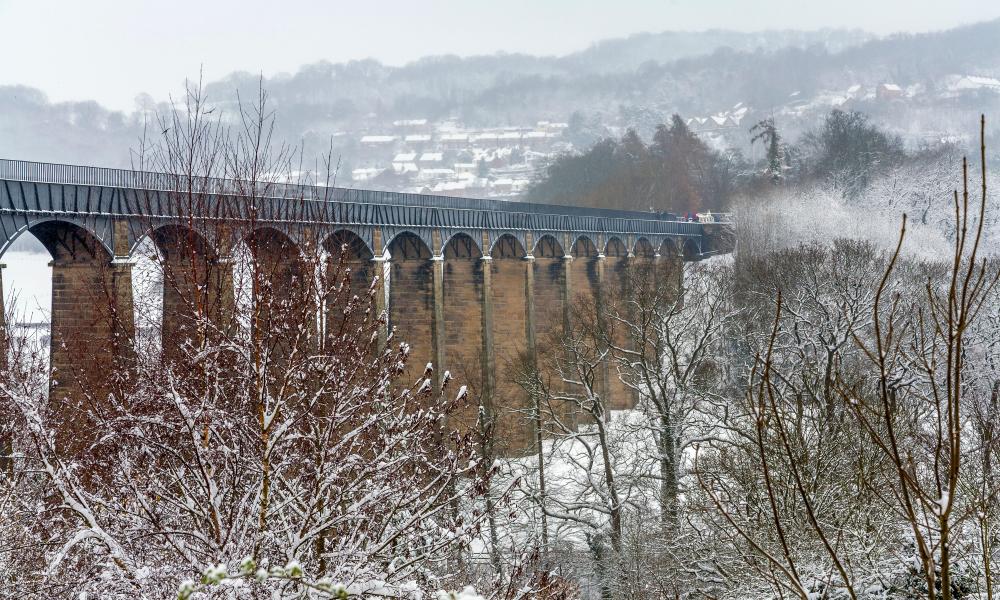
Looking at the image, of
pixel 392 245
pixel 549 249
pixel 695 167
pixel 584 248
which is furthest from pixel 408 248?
pixel 695 167

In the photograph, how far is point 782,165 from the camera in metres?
77.4

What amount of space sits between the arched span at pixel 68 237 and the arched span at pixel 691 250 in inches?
2079

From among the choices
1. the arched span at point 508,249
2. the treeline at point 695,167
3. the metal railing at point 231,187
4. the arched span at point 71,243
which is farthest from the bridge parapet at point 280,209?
the treeline at point 695,167

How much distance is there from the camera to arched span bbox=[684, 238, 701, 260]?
230ft

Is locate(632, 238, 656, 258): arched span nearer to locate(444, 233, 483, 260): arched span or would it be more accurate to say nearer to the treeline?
the treeline

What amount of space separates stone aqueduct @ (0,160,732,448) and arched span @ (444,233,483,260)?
7cm

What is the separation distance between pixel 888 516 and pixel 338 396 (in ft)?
27.3

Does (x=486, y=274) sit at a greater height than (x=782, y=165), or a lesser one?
lesser

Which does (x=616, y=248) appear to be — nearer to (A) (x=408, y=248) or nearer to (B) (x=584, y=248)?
(B) (x=584, y=248)

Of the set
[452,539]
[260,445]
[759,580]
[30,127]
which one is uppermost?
[30,127]

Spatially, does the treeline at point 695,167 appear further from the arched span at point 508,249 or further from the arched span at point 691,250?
the arched span at point 508,249

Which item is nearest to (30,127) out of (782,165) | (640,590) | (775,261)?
(782,165)

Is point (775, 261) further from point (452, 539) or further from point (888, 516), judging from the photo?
point (452, 539)

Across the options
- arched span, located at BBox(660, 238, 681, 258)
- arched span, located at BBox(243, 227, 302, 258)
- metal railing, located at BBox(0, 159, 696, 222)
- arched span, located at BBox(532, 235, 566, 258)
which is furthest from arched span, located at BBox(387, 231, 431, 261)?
arched span, located at BBox(660, 238, 681, 258)
